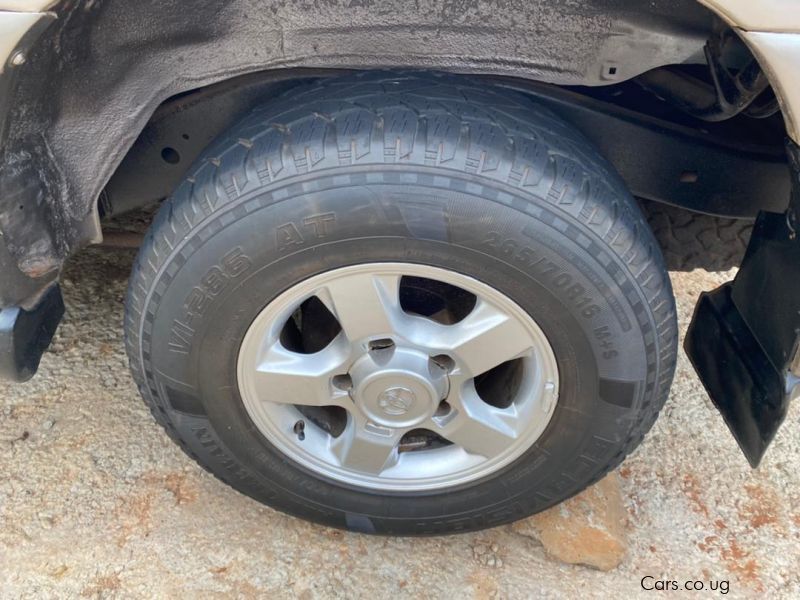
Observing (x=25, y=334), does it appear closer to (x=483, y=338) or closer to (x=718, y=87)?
(x=483, y=338)

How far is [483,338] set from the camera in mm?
1765

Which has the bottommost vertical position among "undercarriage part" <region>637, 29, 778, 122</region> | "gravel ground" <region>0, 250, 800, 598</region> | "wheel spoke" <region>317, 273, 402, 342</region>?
"gravel ground" <region>0, 250, 800, 598</region>

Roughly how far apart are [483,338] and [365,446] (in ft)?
1.48

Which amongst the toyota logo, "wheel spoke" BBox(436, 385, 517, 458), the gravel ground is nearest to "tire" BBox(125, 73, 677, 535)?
"wheel spoke" BBox(436, 385, 517, 458)

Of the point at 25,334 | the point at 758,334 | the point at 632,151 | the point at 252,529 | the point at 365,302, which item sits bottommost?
the point at 252,529

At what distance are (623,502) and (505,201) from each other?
1.24 meters

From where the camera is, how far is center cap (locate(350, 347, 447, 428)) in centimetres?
181

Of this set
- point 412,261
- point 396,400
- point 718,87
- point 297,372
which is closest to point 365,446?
point 396,400

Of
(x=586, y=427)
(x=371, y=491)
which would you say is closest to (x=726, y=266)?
(x=586, y=427)

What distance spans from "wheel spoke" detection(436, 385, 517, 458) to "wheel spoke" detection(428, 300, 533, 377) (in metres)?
0.13

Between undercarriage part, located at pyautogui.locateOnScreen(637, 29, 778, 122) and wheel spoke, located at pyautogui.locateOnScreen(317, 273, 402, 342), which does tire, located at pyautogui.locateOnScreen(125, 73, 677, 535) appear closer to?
wheel spoke, located at pyautogui.locateOnScreen(317, 273, 402, 342)

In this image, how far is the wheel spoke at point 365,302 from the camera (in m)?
1.70

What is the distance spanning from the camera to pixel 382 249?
1.64 metres

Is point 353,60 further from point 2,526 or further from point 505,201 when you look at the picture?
point 2,526
